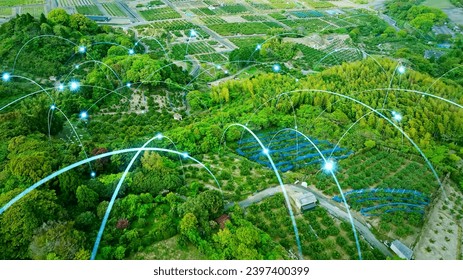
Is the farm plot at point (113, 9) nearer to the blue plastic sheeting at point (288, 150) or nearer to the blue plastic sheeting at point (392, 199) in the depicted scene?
the blue plastic sheeting at point (288, 150)

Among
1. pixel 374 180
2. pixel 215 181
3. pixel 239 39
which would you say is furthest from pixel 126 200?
pixel 239 39

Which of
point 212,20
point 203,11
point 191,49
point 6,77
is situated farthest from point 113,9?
point 6,77

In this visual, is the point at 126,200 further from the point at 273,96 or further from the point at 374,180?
the point at 273,96

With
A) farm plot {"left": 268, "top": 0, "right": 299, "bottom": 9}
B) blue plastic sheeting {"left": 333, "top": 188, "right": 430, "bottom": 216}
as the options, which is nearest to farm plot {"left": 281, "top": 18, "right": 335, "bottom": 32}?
farm plot {"left": 268, "top": 0, "right": 299, "bottom": 9}

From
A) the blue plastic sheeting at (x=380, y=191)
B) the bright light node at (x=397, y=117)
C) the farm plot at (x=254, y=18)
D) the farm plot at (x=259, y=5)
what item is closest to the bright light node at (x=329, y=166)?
the blue plastic sheeting at (x=380, y=191)

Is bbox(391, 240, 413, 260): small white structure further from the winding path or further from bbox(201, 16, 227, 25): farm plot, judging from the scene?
bbox(201, 16, 227, 25): farm plot

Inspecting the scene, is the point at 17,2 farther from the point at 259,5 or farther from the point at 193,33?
the point at 259,5
